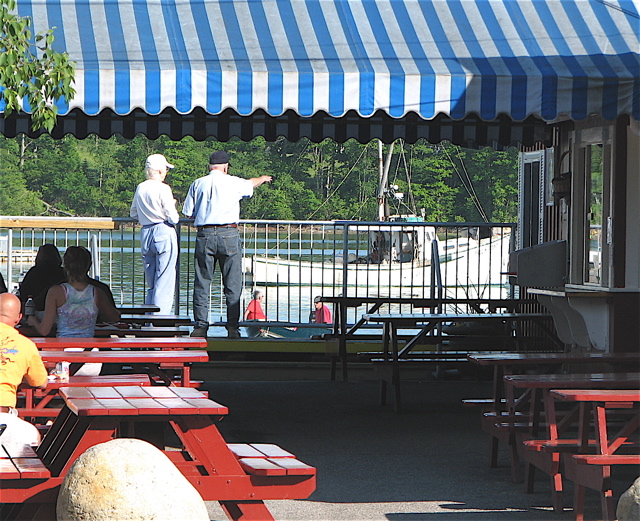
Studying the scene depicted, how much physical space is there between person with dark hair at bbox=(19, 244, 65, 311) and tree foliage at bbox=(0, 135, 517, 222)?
4000 cm

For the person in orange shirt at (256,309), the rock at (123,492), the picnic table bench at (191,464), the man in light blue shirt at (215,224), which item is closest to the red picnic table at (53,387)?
the picnic table bench at (191,464)

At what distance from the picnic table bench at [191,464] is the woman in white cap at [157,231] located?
639 centimetres

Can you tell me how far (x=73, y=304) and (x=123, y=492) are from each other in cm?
330

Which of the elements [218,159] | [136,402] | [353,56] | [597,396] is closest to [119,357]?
[136,402]

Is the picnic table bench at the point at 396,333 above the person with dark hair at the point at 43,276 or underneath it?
underneath

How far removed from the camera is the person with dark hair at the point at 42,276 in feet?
28.6

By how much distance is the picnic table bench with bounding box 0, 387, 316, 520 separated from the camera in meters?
4.40

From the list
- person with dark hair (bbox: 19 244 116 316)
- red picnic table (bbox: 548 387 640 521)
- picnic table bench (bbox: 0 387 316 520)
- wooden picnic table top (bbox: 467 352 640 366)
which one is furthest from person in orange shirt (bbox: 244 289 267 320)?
A: picnic table bench (bbox: 0 387 316 520)

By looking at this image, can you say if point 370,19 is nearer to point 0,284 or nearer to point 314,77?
point 314,77

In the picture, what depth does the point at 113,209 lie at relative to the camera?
54.5 metres

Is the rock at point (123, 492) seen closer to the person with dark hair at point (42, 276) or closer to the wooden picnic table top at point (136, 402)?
the wooden picnic table top at point (136, 402)

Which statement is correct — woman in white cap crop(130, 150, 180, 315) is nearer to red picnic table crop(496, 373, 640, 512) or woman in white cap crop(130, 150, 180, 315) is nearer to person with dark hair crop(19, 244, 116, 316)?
person with dark hair crop(19, 244, 116, 316)

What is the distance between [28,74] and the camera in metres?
5.82

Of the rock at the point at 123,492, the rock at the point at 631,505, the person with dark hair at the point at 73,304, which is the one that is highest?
the person with dark hair at the point at 73,304
